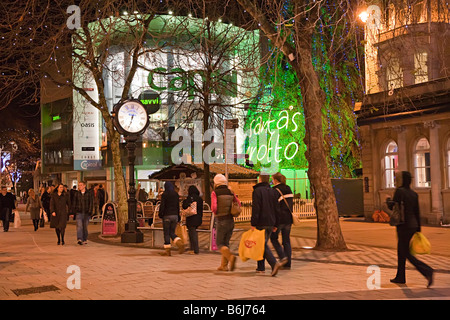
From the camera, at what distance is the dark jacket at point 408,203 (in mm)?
8891

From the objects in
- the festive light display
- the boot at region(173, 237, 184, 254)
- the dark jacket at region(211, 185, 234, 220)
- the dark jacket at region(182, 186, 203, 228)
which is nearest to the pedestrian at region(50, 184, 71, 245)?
the boot at region(173, 237, 184, 254)

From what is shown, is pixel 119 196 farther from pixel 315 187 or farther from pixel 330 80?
pixel 330 80

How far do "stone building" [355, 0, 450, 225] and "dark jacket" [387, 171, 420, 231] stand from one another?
1096 cm

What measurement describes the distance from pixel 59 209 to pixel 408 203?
36.1 ft

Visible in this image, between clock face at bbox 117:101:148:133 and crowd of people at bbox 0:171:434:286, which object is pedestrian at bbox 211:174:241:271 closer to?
crowd of people at bbox 0:171:434:286

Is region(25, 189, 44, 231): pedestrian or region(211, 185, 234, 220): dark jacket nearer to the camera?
region(211, 185, 234, 220): dark jacket

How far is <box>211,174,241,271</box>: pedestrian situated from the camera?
34.8 feet

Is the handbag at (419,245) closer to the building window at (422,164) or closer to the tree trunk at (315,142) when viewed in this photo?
the tree trunk at (315,142)

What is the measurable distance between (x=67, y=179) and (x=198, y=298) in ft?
166

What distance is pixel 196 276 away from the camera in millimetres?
10141

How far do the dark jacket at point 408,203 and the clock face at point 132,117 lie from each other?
10168mm

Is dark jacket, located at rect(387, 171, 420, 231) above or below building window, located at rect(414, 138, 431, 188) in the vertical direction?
below

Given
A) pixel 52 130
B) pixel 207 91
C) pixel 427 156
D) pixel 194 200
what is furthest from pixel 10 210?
pixel 52 130

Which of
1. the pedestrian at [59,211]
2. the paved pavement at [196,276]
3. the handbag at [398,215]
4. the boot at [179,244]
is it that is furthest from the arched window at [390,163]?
the handbag at [398,215]
